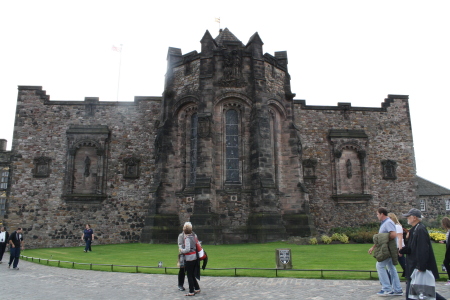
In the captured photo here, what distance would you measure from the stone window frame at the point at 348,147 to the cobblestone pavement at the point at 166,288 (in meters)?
17.4

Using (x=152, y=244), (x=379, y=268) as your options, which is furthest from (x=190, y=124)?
(x=379, y=268)

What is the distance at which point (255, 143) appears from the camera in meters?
19.0

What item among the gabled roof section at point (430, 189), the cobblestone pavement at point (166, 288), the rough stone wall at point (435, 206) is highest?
the gabled roof section at point (430, 189)

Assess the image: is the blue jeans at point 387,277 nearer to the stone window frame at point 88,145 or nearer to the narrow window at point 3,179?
the stone window frame at point 88,145

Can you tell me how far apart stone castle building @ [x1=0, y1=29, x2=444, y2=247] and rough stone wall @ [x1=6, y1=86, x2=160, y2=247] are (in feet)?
0.23

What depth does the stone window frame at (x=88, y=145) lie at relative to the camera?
80.3 feet

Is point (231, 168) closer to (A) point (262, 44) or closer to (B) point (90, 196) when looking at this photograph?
(A) point (262, 44)

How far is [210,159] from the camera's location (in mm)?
18656

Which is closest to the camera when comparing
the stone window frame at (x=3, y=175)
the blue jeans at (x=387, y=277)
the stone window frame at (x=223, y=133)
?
the blue jeans at (x=387, y=277)

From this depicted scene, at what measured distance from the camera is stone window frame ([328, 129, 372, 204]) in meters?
26.0

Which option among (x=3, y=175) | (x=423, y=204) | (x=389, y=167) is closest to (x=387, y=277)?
(x=389, y=167)

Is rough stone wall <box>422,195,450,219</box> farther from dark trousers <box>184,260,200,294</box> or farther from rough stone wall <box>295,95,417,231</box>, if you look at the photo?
dark trousers <box>184,260,200,294</box>

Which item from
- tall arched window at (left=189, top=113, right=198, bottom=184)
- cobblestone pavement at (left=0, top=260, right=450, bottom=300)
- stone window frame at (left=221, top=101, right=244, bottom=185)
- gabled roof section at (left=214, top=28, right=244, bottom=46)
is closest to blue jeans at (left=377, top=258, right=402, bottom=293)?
cobblestone pavement at (left=0, top=260, right=450, bottom=300)

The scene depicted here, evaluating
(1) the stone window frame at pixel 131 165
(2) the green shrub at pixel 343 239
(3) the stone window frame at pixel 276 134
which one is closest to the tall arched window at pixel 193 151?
(3) the stone window frame at pixel 276 134
